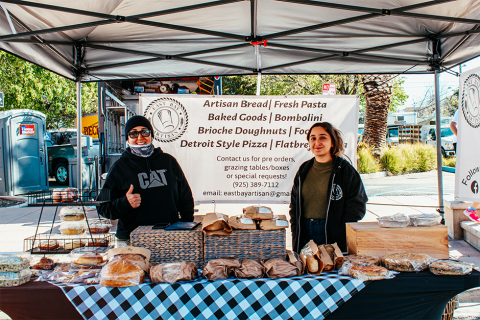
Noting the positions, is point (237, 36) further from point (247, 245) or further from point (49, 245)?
point (49, 245)

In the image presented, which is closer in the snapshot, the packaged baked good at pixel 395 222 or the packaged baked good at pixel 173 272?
the packaged baked good at pixel 173 272

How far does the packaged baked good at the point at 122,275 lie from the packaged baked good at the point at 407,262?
1499 millimetres

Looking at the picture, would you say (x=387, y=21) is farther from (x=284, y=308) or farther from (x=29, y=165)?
(x=29, y=165)

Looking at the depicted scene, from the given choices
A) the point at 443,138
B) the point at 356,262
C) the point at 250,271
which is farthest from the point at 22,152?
the point at 443,138

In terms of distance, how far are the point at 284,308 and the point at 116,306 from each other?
952mm

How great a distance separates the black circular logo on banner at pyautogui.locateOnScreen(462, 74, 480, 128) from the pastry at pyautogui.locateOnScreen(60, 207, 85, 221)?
363 centimetres

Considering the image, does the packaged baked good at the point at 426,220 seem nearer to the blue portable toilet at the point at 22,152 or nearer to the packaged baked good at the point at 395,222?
the packaged baked good at the point at 395,222

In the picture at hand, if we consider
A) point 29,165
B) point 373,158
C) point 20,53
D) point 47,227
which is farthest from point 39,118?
point 373,158

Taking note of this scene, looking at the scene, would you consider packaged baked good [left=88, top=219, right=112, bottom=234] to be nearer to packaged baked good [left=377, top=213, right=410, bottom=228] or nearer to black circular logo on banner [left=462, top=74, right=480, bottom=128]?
packaged baked good [left=377, top=213, right=410, bottom=228]

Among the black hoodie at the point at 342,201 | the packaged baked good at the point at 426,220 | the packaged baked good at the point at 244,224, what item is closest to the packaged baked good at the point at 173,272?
the packaged baked good at the point at 244,224

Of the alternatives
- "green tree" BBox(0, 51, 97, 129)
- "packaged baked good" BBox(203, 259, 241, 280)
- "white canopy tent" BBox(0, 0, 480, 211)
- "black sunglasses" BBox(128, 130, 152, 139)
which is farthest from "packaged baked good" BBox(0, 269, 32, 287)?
"green tree" BBox(0, 51, 97, 129)

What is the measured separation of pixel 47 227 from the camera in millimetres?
6523

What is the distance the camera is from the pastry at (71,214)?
270cm

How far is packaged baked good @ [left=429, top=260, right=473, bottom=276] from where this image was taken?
6.84ft
